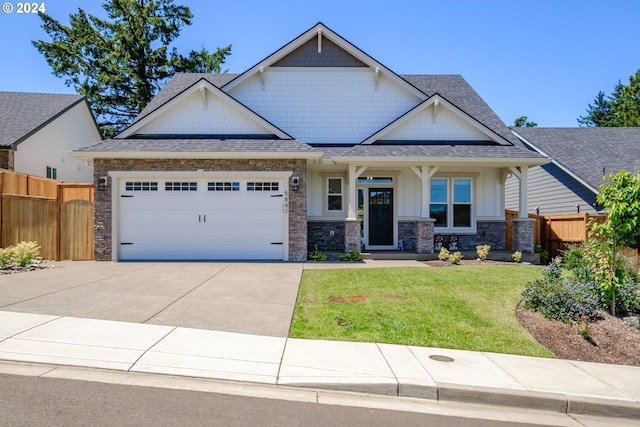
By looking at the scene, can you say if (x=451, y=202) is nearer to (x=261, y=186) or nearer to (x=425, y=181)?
(x=425, y=181)

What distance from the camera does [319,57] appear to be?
1766 centimetres

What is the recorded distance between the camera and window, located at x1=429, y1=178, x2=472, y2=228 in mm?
16688

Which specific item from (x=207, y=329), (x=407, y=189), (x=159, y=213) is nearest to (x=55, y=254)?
(x=159, y=213)

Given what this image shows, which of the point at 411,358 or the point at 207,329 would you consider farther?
the point at 207,329

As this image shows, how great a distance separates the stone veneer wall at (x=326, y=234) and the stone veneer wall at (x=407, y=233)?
2.22 m

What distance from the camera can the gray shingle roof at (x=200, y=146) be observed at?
13.9m

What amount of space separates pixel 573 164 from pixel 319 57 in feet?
40.5

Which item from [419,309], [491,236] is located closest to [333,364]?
[419,309]

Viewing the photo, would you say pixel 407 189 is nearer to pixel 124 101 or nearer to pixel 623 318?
pixel 623 318

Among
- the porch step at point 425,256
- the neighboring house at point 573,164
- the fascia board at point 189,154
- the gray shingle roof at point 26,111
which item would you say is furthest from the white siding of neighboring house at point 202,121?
the neighboring house at point 573,164

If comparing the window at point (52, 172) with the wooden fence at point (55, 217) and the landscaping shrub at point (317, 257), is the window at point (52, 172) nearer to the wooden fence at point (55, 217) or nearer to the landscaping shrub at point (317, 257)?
the wooden fence at point (55, 217)

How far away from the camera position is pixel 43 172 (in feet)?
67.3

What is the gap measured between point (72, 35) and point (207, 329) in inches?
1407

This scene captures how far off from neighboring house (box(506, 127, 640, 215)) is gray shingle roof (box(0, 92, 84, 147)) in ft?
76.9
